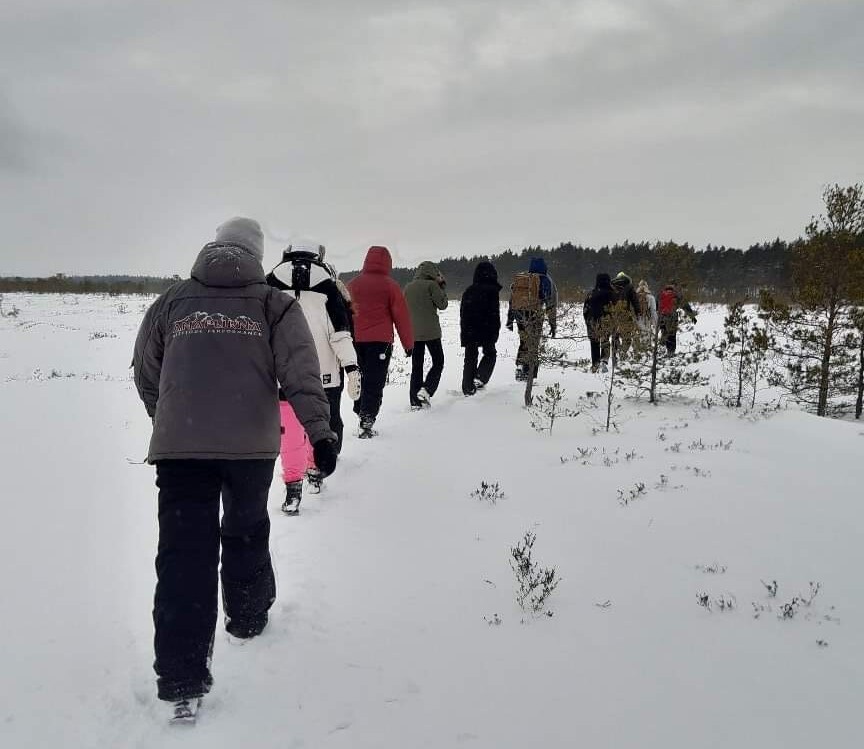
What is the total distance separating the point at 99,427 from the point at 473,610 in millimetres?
5827

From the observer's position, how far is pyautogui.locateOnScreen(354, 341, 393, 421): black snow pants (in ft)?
21.1

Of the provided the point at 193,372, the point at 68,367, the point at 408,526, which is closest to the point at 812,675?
the point at 408,526

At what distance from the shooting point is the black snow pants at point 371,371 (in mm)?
6445

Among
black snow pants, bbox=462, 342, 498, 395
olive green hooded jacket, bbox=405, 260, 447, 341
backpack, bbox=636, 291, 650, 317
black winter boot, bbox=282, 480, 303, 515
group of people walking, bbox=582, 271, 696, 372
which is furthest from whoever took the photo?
backpack, bbox=636, 291, 650, 317

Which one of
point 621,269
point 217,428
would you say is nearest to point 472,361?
point 217,428

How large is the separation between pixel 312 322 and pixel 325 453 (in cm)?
216

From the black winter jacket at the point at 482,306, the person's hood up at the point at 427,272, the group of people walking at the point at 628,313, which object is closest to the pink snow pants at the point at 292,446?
the person's hood up at the point at 427,272

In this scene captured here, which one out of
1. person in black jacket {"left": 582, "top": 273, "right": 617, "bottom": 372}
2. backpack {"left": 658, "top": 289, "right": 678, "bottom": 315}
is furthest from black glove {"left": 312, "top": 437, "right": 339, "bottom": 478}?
person in black jacket {"left": 582, "top": 273, "right": 617, "bottom": 372}

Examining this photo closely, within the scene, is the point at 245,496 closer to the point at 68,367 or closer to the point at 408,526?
the point at 408,526

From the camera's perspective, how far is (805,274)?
837cm

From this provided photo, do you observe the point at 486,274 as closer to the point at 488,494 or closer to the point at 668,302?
the point at 668,302

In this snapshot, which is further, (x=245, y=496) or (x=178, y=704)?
(x=245, y=496)

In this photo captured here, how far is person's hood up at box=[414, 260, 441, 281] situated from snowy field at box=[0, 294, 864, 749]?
10.4 feet

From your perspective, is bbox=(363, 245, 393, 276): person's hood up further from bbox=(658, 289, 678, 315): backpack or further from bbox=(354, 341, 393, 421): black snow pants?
bbox=(658, 289, 678, 315): backpack
